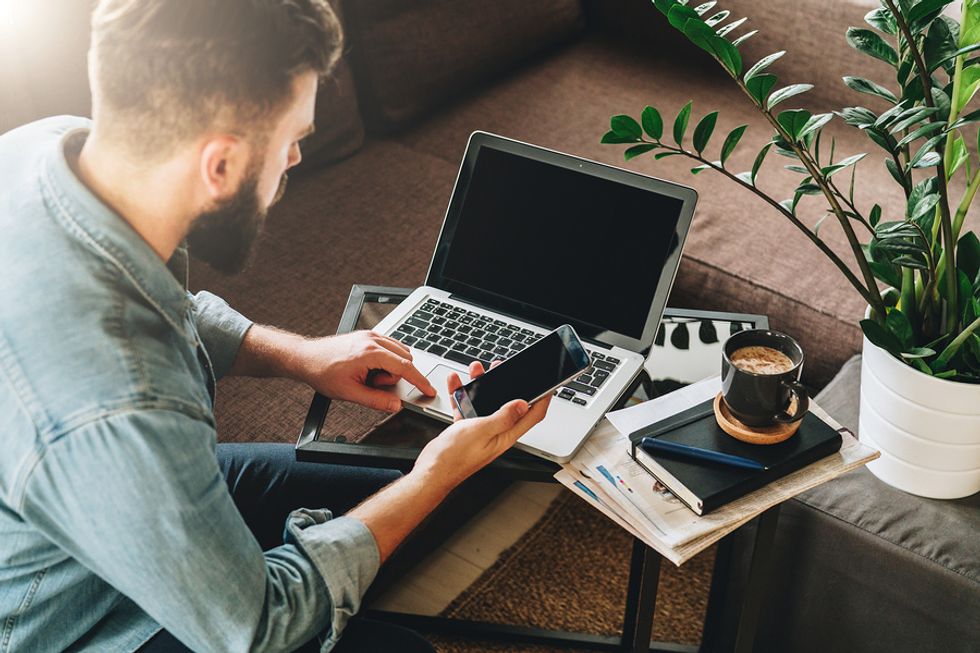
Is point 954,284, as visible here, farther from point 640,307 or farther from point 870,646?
point 870,646

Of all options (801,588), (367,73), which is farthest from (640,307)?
(367,73)

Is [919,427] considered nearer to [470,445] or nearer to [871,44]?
[871,44]

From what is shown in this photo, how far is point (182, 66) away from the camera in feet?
2.70

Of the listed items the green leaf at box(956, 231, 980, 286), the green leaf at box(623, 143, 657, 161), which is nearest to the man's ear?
the green leaf at box(623, 143, 657, 161)

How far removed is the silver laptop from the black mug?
151 millimetres

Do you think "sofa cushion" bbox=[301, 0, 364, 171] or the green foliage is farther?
"sofa cushion" bbox=[301, 0, 364, 171]

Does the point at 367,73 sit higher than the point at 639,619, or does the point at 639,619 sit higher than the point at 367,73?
the point at 367,73

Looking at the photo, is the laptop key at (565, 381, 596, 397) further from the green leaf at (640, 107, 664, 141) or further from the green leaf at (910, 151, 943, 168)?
the green leaf at (910, 151, 943, 168)

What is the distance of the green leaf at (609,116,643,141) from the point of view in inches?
41.6

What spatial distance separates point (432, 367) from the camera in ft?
3.96

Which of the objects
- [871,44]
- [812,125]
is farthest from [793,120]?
[871,44]

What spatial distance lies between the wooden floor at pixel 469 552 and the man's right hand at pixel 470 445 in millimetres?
673

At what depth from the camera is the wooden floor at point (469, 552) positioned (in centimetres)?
163

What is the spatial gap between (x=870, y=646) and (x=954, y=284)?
0.56 m
